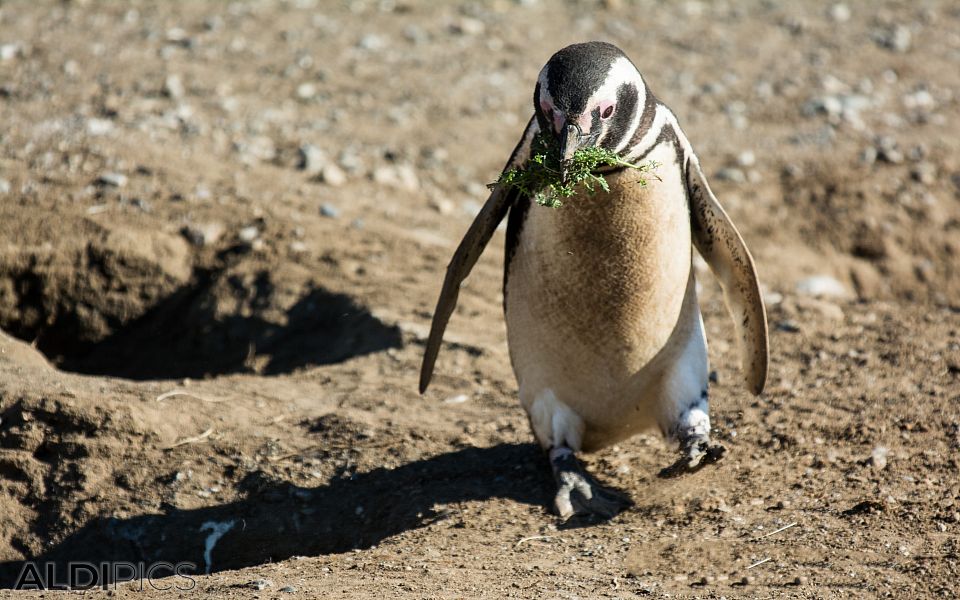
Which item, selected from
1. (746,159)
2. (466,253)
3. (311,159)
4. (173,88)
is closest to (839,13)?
(746,159)

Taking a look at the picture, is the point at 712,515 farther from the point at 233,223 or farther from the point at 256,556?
the point at 233,223

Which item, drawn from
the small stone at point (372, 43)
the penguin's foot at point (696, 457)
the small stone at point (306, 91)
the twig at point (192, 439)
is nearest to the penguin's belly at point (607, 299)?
the penguin's foot at point (696, 457)

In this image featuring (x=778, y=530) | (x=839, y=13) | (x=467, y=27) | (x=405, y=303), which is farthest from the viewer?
(x=839, y=13)

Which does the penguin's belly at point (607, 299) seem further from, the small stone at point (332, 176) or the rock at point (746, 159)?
the rock at point (746, 159)

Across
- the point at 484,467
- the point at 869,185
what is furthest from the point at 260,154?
the point at 869,185

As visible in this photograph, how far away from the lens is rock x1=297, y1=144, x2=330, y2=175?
600 centimetres

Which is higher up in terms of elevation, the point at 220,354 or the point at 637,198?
the point at 637,198

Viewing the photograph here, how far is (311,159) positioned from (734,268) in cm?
310

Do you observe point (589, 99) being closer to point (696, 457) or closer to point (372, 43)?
point (696, 457)

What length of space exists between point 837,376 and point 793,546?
133 cm

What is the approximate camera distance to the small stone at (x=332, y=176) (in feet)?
19.3

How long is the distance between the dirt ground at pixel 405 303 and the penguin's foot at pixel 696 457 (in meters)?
0.15

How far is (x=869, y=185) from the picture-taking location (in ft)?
21.3

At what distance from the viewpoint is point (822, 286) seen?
18.5ft
